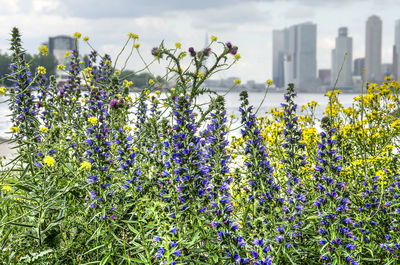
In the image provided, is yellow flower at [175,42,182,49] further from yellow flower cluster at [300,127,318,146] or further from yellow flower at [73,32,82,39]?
yellow flower cluster at [300,127,318,146]

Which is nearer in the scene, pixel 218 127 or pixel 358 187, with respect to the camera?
pixel 218 127

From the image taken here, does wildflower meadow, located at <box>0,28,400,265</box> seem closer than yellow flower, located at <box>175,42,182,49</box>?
Yes

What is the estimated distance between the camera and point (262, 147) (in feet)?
9.41

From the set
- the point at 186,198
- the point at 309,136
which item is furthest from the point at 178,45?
the point at 186,198

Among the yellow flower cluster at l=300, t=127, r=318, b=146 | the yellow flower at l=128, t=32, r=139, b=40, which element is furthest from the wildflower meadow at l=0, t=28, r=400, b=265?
the yellow flower at l=128, t=32, r=139, b=40

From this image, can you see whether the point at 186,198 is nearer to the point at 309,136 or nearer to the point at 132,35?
the point at 309,136

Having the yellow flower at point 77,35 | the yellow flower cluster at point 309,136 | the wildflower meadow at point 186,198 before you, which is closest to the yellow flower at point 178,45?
the wildflower meadow at point 186,198

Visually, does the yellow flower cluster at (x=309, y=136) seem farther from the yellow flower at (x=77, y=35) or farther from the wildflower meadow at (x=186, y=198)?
the yellow flower at (x=77, y=35)

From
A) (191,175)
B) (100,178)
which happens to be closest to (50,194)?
(100,178)

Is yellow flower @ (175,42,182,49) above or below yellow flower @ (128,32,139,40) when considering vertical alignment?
below

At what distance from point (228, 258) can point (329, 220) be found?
0.70m

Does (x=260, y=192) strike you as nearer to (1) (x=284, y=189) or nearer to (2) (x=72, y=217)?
(1) (x=284, y=189)

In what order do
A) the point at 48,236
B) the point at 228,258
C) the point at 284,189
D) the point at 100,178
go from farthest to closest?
the point at 284,189 < the point at 48,236 < the point at 100,178 < the point at 228,258

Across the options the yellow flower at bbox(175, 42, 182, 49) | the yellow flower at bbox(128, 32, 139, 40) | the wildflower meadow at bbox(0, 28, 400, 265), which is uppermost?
the yellow flower at bbox(128, 32, 139, 40)
